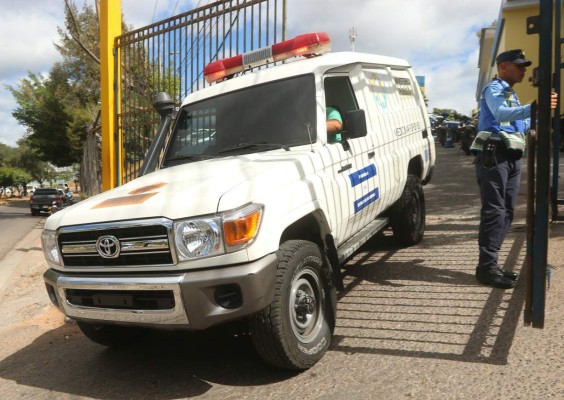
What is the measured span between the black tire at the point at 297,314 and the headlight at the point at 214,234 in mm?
311

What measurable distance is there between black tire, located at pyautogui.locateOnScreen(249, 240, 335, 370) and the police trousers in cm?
170

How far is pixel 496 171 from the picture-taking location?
407 cm

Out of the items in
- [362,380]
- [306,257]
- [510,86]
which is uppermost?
[510,86]

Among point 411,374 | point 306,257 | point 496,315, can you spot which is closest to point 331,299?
point 306,257

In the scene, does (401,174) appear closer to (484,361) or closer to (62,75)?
(484,361)

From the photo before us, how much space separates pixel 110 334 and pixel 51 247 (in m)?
0.89

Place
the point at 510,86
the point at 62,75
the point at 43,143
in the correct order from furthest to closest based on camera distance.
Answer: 1. the point at 43,143
2. the point at 62,75
3. the point at 510,86

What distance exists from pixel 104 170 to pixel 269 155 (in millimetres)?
4862

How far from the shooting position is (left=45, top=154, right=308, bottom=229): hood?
8.88 feet

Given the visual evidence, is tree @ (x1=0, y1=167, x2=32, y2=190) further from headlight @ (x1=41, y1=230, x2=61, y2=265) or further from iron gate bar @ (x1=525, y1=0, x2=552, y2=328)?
iron gate bar @ (x1=525, y1=0, x2=552, y2=328)

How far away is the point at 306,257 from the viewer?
3.01 m

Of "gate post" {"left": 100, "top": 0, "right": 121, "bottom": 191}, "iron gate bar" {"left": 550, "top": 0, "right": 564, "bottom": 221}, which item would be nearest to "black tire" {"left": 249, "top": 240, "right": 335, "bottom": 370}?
"iron gate bar" {"left": 550, "top": 0, "right": 564, "bottom": 221}

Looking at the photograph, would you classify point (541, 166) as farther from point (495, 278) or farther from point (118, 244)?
point (118, 244)

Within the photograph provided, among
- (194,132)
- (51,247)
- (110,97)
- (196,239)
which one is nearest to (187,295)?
(196,239)
